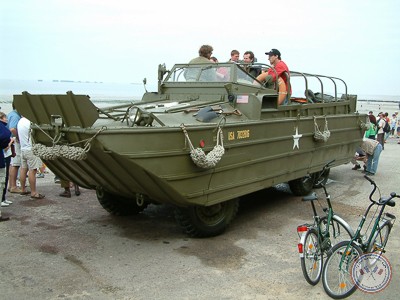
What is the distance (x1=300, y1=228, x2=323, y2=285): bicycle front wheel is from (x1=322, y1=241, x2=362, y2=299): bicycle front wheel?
17 cm

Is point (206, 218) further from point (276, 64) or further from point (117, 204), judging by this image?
point (276, 64)

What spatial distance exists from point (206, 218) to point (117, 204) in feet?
4.66

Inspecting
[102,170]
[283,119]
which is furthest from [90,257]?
[283,119]

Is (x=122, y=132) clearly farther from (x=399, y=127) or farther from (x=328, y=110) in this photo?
(x=399, y=127)

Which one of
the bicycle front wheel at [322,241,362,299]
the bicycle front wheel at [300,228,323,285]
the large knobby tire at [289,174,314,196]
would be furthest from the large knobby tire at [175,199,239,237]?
the large knobby tire at [289,174,314,196]

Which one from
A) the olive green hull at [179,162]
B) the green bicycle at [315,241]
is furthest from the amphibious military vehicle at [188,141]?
the green bicycle at [315,241]

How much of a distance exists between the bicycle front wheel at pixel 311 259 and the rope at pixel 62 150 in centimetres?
204

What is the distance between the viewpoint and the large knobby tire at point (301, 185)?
25.2 feet

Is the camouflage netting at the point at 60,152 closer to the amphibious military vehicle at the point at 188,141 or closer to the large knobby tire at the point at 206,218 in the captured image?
the amphibious military vehicle at the point at 188,141

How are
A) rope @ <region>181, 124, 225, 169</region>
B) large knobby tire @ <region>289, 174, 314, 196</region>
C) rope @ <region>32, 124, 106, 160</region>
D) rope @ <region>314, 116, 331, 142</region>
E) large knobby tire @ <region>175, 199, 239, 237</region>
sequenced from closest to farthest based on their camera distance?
1. rope @ <region>32, 124, 106, 160</region>
2. rope @ <region>181, 124, 225, 169</region>
3. large knobby tire @ <region>175, 199, 239, 237</region>
4. rope @ <region>314, 116, 331, 142</region>
5. large knobby tire @ <region>289, 174, 314, 196</region>

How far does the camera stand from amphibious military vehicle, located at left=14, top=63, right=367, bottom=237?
441cm

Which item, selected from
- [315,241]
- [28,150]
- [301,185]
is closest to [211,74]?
[301,185]

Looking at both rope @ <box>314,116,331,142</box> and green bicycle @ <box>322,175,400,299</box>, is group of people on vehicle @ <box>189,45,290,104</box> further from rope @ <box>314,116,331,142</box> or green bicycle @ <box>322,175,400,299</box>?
green bicycle @ <box>322,175,400,299</box>

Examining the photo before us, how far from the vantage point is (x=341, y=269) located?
367cm
